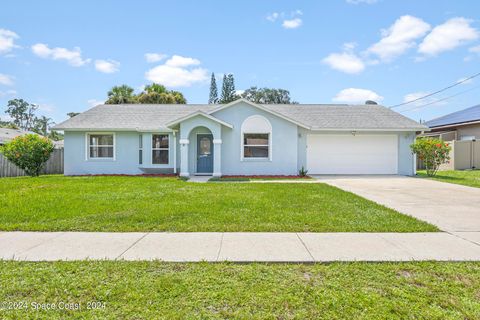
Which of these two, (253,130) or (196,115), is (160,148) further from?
(253,130)

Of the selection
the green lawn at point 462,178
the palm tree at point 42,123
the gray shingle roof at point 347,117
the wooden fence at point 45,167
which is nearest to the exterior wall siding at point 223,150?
the gray shingle roof at point 347,117

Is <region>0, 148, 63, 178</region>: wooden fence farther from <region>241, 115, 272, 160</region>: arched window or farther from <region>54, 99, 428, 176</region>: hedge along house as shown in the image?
<region>241, 115, 272, 160</region>: arched window

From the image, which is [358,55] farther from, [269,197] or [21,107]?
[21,107]

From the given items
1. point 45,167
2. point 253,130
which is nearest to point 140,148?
point 253,130

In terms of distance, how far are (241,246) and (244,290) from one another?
4.76 feet

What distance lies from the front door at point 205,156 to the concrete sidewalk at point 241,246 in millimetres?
A: 10903

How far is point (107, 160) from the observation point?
671 inches

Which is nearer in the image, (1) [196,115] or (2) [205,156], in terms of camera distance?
(1) [196,115]

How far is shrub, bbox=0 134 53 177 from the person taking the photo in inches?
628

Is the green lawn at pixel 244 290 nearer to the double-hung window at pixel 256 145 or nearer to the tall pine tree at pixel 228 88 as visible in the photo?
the double-hung window at pixel 256 145

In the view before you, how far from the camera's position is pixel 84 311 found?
Result: 279 centimetres

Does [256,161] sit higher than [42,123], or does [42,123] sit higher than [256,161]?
[42,123]

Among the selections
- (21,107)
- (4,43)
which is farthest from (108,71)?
(21,107)

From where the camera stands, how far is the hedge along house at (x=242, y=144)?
15766 mm
